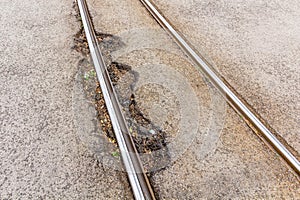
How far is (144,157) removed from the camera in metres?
2.74

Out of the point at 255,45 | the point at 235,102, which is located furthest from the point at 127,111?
the point at 255,45

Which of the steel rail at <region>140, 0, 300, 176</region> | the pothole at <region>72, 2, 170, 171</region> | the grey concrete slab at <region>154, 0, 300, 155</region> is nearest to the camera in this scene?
the steel rail at <region>140, 0, 300, 176</region>

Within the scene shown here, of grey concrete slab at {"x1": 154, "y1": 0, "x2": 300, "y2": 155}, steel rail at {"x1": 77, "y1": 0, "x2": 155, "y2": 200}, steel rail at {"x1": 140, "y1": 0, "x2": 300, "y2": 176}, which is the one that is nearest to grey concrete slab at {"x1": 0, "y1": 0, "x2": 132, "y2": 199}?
steel rail at {"x1": 77, "y1": 0, "x2": 155, "y2": 200}

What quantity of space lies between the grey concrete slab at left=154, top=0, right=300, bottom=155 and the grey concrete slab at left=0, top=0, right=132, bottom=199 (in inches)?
70.8

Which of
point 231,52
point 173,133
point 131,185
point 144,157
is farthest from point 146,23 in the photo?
point 131,185

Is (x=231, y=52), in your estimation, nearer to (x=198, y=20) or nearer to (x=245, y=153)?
(x=198, y=20)

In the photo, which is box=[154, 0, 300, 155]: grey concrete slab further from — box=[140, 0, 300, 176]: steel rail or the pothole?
the pothole

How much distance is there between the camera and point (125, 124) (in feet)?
9.57

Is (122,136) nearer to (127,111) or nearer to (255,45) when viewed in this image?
(127,111)

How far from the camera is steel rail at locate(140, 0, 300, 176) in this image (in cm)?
268

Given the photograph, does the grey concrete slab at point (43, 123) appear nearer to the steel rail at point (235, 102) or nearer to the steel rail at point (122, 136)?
the steel rail at point (122, 136)

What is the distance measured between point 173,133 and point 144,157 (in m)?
0.44

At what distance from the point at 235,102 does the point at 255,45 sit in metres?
1.58

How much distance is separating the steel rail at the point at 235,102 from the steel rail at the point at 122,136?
3.86 ft
